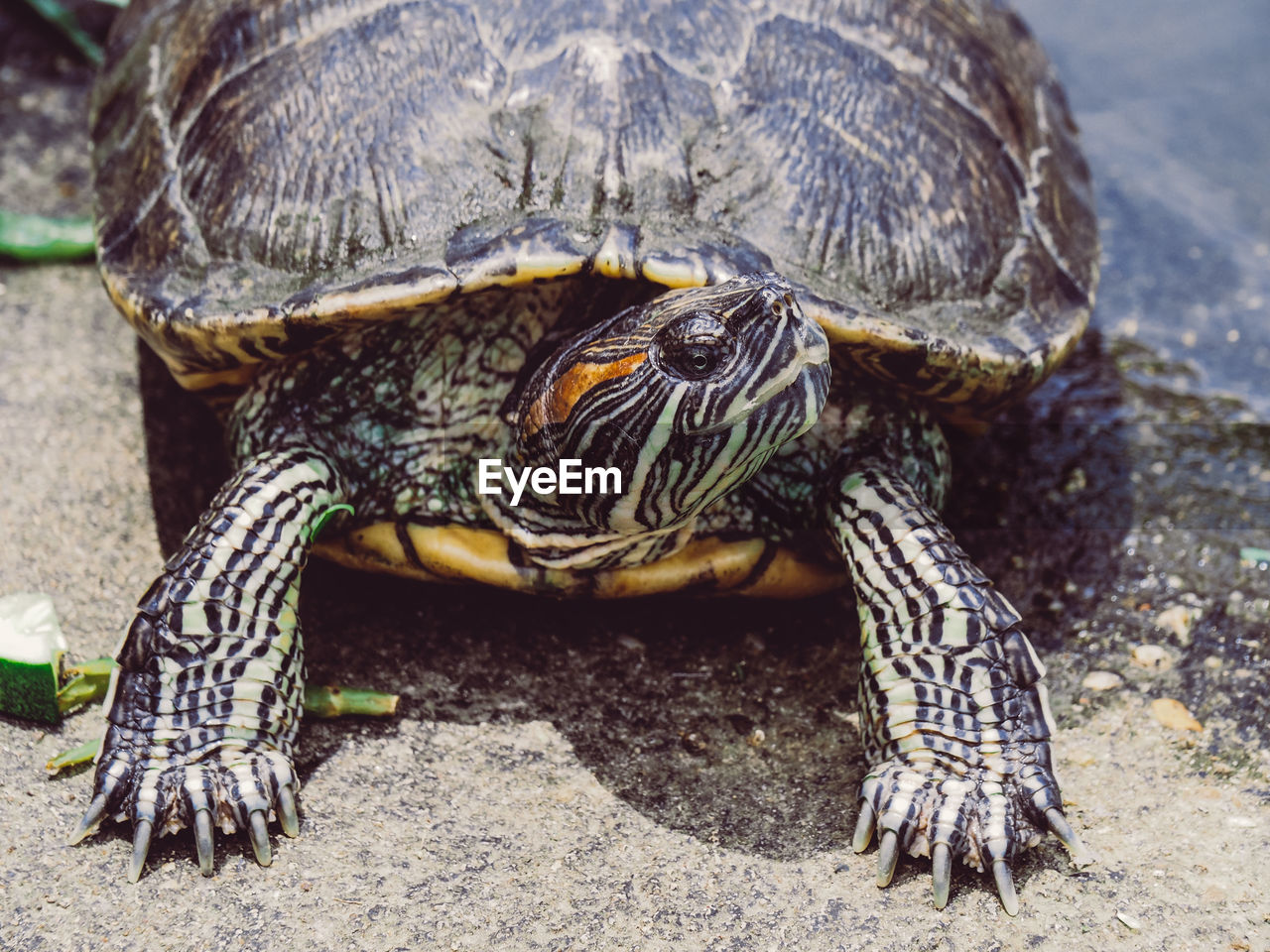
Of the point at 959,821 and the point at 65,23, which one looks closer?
the point at 959,821

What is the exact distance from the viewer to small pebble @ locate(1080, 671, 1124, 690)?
380 centimetres

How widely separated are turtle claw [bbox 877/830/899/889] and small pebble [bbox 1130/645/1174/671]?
4.58 ft

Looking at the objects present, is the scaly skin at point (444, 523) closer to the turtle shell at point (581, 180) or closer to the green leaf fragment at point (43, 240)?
the turtle shell at point (581, 180)

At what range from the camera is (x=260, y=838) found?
295 cm

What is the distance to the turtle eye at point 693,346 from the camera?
9.29 ft

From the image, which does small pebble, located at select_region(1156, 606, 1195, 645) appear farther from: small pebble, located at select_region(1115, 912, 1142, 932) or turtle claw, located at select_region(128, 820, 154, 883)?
turtle claw, located at select_region(128, 820, 154, 883)

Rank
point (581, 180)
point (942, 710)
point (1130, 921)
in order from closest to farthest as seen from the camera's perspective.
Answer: point (1130, 921), point (942, 710), point (581, 180)

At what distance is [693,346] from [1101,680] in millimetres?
1980

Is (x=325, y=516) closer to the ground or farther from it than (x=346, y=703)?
farther from it

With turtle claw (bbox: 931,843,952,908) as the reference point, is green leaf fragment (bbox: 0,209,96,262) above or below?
above

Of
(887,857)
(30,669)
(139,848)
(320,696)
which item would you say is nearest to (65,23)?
(30,669)

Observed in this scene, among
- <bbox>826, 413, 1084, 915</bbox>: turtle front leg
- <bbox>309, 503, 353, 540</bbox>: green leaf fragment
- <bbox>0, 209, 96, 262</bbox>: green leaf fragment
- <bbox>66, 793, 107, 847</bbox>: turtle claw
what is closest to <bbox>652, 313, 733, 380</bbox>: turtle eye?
<bbox>826, 413, 1084, 915</bbox>: turtle front leg

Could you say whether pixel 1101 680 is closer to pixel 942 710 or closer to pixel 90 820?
pixel 942 710

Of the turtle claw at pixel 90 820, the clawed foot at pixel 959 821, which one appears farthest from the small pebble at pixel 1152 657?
the turtle claw at pixel 90 820
